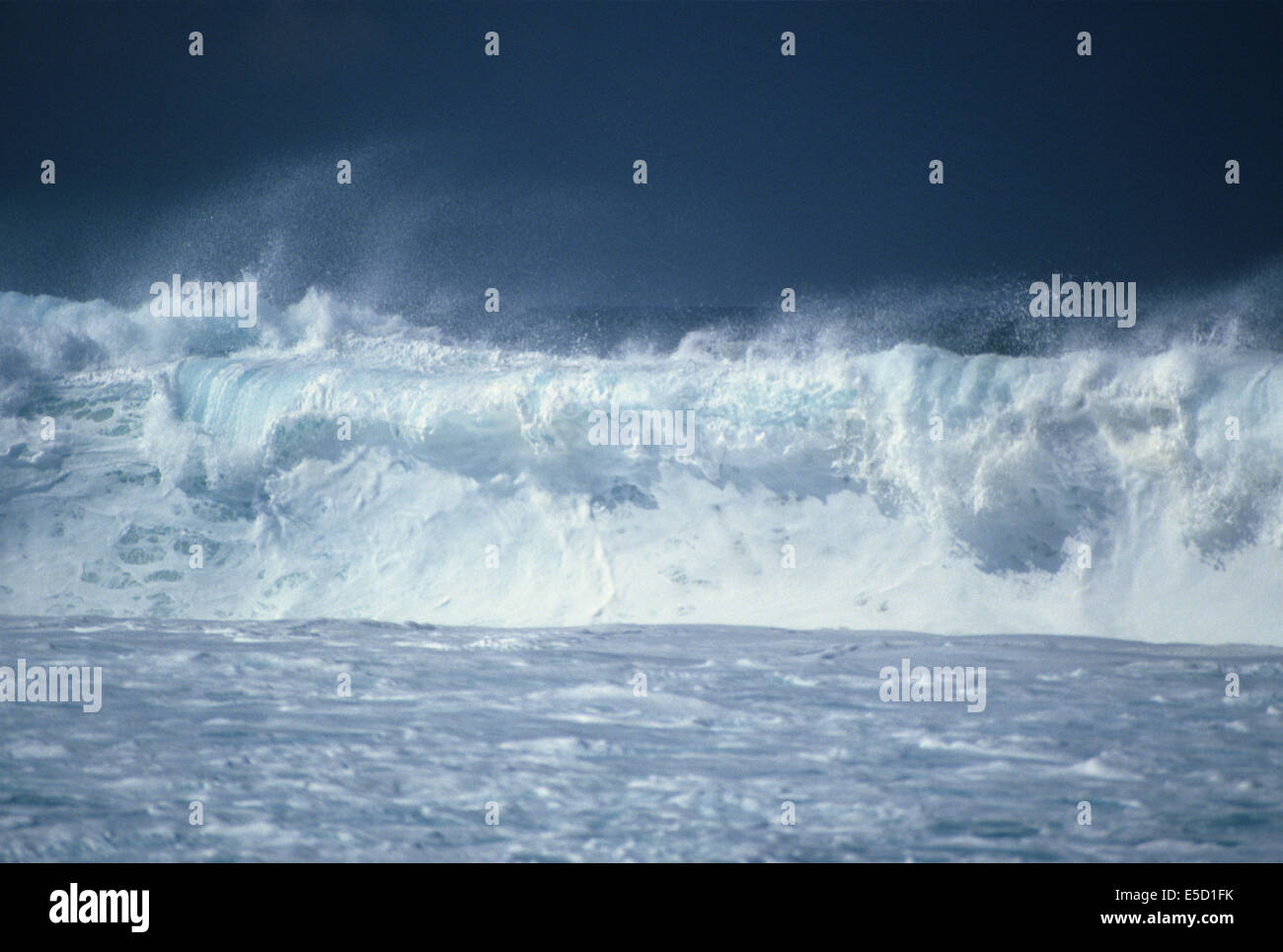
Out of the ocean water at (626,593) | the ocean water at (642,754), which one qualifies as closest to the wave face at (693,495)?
the ocean water at (626,593)

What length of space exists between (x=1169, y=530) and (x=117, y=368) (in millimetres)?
9579

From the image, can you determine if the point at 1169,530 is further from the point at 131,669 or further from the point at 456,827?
the point at 131,669

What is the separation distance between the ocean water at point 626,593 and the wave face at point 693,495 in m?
0.03

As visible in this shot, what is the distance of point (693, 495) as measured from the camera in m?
8.96

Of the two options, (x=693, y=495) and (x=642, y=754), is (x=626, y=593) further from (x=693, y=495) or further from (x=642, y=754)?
(x=642, y=754)

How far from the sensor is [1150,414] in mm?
8625

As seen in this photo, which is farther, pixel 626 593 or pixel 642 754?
pixel 626 593

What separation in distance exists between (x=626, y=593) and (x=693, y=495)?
1061mm

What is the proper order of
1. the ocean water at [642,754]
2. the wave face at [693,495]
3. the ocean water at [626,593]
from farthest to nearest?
the wave face at [693,495] < the ocean water at [626,593] < the ocean water at [642,754]

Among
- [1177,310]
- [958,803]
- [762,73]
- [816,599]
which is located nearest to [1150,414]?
[1177,310]

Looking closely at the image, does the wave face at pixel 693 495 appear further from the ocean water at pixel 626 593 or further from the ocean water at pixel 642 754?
the ocean water at pixel 642 754

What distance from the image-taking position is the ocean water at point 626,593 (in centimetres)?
447

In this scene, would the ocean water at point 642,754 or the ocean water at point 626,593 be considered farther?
the ocean water at point 626,593

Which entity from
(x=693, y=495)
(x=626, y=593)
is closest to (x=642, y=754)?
(x=626, y=593)
